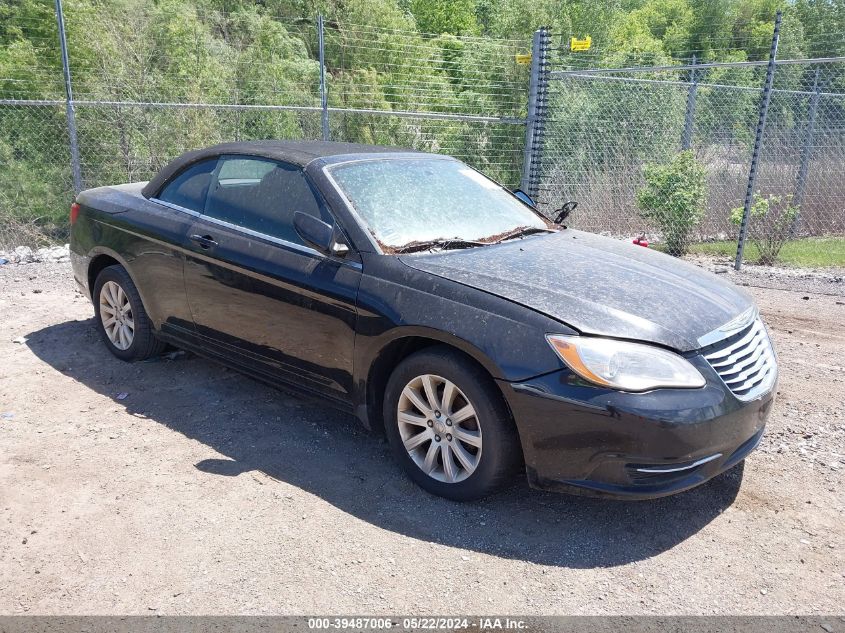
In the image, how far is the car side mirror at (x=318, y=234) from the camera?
3730mm

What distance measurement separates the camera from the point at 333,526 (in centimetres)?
333

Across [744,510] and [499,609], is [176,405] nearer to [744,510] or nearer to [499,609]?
[499,609]

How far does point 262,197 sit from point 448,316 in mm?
1628

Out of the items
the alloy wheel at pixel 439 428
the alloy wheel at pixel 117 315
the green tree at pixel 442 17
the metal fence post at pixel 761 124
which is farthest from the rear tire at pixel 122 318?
the green tree at pixel 442 17

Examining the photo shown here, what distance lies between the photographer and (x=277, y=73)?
15.8 meters

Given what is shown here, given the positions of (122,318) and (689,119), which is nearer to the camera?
(122,318)

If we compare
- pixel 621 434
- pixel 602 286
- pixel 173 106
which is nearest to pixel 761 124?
pixel 602 286

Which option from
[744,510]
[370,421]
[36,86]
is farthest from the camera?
[36,86]

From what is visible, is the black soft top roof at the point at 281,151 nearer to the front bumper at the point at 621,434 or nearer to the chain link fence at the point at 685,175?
the front bumper at the point at 621,434

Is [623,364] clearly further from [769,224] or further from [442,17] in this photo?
[442,17]

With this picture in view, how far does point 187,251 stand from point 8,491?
1.72 meters

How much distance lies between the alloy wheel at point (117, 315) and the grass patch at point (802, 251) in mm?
8168

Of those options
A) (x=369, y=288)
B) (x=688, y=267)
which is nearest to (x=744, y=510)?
(x=688, y=267)

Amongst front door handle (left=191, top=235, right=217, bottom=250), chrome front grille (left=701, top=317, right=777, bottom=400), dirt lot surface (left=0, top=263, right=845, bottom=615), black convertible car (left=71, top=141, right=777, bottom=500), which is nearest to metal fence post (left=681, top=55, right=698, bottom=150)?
dirt lot surface (left=0, top=263, right=845, bottom=615)
